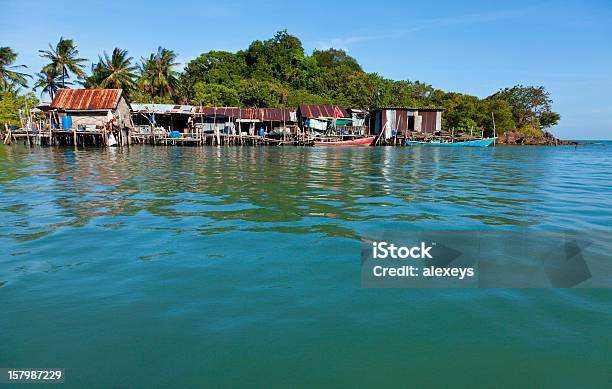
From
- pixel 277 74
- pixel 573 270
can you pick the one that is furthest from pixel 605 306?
pixel 277 74

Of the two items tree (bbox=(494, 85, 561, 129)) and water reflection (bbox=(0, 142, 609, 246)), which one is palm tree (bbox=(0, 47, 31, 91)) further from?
tree (bbox=(494, 85, 561, 129))

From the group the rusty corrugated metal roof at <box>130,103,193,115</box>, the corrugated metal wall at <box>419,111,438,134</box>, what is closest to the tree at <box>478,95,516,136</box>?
the corrugated metal wall at <box>419,111,438,134</box>

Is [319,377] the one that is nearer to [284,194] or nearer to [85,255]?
[85,255]

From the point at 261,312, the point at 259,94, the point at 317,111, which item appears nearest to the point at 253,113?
the point at 259,94

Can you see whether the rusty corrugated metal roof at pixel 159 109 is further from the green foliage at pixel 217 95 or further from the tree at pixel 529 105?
the tree at pixel 529 105

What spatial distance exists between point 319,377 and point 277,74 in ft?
181

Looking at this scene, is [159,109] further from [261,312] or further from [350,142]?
[261,312]

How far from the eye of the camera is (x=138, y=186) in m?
10.9

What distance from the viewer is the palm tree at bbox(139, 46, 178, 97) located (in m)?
43.8

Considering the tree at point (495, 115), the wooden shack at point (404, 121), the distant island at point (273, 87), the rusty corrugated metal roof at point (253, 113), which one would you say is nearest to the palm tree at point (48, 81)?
the distant island at point (273, 87)

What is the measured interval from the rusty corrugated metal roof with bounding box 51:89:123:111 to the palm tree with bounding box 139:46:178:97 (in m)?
10.9

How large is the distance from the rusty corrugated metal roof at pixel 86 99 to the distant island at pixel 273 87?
7.56m

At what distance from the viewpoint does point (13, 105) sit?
42.1 meters

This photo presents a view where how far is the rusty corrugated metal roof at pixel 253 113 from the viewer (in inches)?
1558
